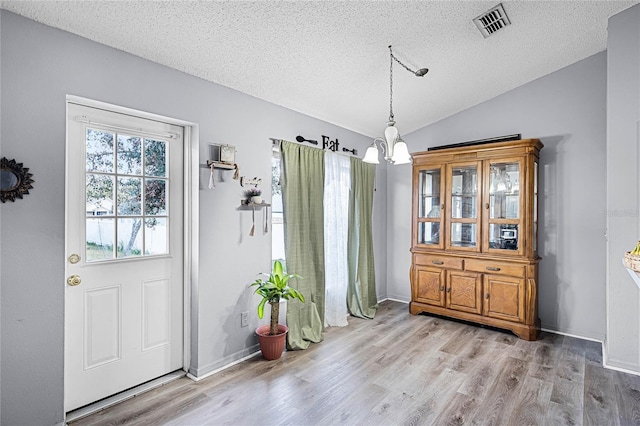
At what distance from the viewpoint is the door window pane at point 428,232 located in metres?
4.03

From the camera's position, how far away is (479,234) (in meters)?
3.67

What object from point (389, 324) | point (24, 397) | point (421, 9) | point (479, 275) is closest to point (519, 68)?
point (421, 9)

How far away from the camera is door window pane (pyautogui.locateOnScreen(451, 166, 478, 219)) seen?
3.75 m

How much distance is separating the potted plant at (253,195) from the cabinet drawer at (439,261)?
2239 millimetres

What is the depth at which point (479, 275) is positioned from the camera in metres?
3.68

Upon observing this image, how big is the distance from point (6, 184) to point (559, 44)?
4.29 metres

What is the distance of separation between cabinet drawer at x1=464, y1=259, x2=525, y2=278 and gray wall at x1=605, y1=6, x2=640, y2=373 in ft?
2.41

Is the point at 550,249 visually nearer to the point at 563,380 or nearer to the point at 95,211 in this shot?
the point at 563,380

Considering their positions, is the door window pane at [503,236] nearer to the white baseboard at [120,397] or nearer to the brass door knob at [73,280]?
the white baseboard at [120,397]

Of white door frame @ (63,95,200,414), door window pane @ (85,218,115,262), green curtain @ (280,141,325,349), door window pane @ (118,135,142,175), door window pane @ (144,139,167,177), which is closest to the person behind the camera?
door window pane @ (85,218,115,262)

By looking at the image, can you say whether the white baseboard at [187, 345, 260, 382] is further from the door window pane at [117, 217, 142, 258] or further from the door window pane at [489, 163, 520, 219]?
the door window pane at [489, 163, 520, 219]

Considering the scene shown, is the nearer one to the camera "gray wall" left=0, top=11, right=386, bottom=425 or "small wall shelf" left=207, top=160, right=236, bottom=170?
"gray wall" left=0, top=11, right=386, bottom=425

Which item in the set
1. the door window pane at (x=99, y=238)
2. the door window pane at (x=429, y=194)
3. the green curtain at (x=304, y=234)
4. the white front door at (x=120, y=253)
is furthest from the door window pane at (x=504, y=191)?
the door window pane at (x=99, y=238)

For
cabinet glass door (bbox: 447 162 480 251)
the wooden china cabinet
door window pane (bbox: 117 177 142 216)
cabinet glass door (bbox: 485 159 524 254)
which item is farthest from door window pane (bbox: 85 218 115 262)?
cabinet glass door (bbox: 485 159 524 254)
